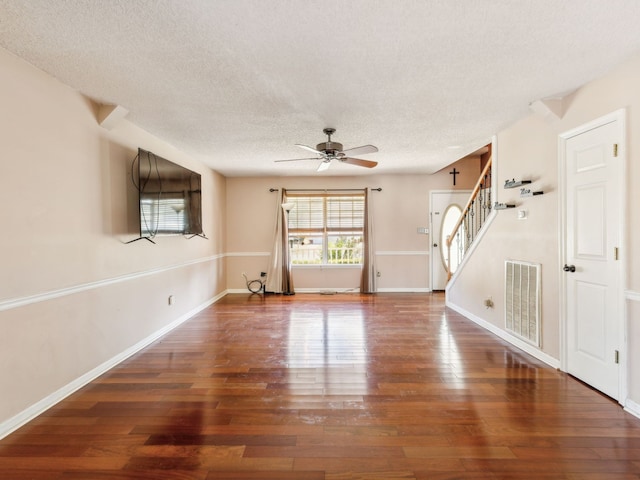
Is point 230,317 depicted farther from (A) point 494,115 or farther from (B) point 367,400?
(A) point 494,115

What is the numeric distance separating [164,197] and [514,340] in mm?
4299

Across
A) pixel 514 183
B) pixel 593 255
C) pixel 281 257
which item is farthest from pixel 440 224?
pixel 593 255

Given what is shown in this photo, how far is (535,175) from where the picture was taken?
10.5 ft

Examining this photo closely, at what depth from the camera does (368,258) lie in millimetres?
6574

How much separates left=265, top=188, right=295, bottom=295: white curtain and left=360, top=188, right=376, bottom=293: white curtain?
1.53 m

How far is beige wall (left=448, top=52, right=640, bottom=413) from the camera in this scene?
7.18 ft

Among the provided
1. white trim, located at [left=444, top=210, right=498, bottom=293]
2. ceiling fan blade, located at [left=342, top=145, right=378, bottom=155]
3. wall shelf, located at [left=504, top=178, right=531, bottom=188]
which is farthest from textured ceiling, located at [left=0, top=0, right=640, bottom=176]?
white trim, located at [left=444, top=210, right=498, bottom=293]

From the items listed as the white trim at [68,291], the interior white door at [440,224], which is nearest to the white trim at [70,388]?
the white trim at [68,291]

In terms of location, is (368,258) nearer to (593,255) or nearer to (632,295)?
(593,255)

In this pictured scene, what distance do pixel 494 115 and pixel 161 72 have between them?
3152 mm

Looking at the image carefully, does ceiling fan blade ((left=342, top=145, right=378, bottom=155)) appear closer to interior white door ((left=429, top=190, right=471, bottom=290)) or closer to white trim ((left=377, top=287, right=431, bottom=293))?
interior white door ((left=429, top=190, right=471, bottom=290))

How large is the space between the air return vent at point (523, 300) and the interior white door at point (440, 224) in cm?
298

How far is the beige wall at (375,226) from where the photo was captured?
665 cm

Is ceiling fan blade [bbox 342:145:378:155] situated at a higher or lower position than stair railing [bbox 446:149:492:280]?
higher
